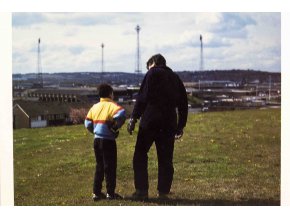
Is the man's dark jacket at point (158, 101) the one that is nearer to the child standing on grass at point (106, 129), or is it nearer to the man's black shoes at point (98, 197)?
the child standing on grass at point (106, 129)

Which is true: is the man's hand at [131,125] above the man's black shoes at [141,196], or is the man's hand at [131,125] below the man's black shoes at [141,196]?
above

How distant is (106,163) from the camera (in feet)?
14.3

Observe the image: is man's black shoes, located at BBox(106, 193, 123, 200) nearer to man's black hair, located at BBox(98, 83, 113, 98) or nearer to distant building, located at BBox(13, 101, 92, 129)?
man's black hair, located at BBox(98, 83, 113, 98)

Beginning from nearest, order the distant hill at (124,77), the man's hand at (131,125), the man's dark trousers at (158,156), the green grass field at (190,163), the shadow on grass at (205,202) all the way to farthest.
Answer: the man's hand at (131,125) < the man's dark trousers at (158,156) < the shadow on grass at (205,202) < the green grass field at (190,163) < the distant hill at (124,77)

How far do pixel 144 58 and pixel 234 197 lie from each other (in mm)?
1850

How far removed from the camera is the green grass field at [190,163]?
473cm

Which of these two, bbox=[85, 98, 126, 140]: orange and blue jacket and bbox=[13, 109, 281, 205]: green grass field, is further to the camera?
bbox=[13, 109, 281, 205]: green grass field

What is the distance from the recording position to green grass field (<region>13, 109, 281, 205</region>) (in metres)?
4.73

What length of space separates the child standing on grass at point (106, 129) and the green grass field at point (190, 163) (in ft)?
0.92

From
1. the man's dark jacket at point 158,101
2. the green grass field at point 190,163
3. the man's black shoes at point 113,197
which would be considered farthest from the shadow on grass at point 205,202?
the man's dark jacket at point 158,101

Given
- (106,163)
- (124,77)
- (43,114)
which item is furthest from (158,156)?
(43,114)

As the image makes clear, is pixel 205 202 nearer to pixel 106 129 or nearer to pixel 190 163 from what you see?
pixel 190 163

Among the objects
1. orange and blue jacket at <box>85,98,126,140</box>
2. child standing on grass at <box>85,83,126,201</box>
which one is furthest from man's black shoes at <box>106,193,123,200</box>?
orange and blue jacket at <box>85,98,126,140</box>

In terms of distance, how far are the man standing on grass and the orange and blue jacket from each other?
0.41 feet
